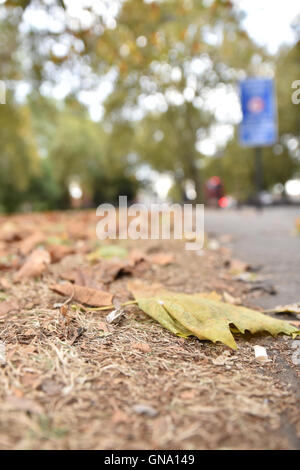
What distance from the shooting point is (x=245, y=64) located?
1609 cm

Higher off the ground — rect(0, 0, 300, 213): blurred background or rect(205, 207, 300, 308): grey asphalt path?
rect(0, 0, 300, 213): blurred background

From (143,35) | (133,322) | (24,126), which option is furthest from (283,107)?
(133,322)

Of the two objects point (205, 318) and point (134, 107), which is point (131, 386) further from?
point (134, 107)

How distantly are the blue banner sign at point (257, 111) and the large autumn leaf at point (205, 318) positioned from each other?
689 centimetres

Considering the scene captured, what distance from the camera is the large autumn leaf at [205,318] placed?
140 centimetres

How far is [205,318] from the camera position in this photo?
4.88 ft

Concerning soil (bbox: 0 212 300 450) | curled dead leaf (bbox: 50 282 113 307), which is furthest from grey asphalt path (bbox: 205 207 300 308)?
curled dead leaf (bbox: 50 282 113 307)

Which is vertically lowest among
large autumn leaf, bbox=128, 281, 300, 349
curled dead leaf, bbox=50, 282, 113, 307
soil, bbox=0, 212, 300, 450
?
soil, bbox=0, 212, 300, 450

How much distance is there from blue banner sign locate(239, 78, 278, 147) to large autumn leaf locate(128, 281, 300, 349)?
689cm

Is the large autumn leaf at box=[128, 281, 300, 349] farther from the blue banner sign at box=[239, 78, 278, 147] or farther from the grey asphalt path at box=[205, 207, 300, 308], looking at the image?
the blue banner sign at box=[239, 78, 278, 147]

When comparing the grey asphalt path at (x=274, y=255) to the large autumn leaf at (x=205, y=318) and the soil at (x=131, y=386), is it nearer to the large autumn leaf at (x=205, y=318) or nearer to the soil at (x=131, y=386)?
the large autumn leaf at (x=205, y=318)

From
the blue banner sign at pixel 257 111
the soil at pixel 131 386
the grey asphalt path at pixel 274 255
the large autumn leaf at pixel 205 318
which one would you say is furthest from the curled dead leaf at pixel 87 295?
the blue banner sign at pixel 257 111

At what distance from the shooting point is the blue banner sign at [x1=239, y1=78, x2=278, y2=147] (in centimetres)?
780

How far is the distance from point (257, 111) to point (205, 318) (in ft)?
23.7
